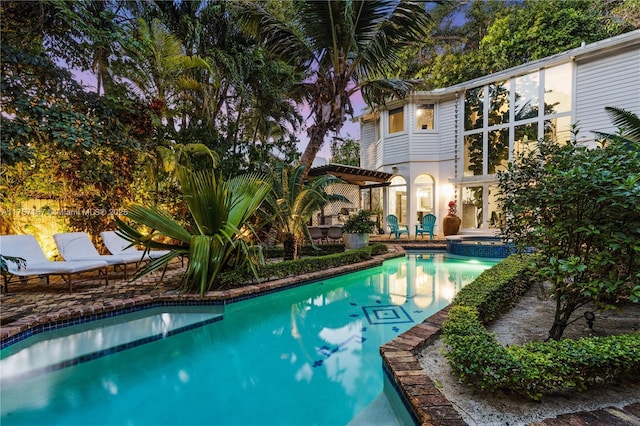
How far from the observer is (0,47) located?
470 cm

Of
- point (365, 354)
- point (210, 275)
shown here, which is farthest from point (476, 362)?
point (210, 275)

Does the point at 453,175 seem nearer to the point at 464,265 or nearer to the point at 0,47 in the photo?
the point at 464,265

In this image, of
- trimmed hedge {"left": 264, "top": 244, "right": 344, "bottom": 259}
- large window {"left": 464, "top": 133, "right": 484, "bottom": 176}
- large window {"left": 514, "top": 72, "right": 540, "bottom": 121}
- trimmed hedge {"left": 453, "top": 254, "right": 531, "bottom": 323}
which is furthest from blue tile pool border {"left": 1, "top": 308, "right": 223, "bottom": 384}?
large window {"left": 514, "top": 72, "right": 540, "bottom": 121}

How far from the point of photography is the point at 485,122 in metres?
13.0

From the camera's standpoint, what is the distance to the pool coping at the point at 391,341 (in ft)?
6.97

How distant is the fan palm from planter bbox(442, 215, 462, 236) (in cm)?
1013

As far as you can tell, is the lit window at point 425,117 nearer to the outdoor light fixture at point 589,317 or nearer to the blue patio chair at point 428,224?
the blue patio chair at point 428,224

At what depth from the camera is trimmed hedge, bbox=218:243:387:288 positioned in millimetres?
5574

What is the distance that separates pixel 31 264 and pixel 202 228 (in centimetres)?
299

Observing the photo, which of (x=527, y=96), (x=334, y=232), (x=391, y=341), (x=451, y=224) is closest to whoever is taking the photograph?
(x=391, y=341)

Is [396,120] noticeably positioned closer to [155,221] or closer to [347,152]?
[347,152]

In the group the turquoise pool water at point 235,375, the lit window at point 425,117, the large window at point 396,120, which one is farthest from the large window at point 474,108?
the turquoise pool water at point 235,375

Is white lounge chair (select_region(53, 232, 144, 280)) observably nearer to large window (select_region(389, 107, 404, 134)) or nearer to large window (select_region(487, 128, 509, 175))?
large window (select_region(389, 107, 404, 134))

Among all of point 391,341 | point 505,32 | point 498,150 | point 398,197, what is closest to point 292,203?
point 391,341
